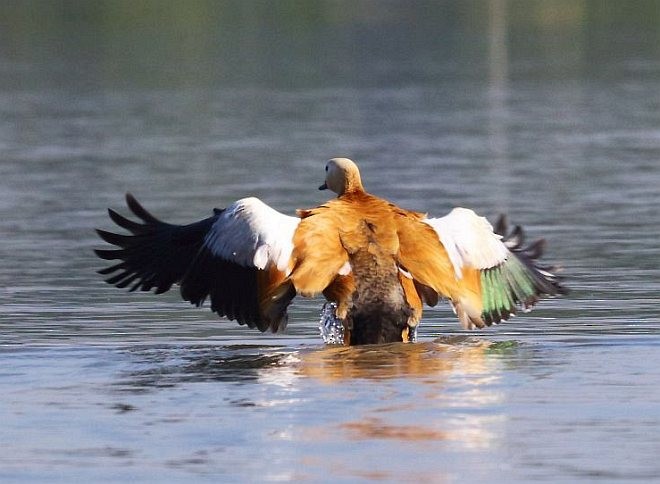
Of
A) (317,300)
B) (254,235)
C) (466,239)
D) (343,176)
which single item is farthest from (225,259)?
(317,300)

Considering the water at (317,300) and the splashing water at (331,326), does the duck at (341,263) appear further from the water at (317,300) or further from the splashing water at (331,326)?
the water at (317,300)

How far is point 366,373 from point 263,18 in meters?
45.7

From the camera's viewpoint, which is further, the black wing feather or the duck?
the black wing feather

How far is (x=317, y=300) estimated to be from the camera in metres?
12.7

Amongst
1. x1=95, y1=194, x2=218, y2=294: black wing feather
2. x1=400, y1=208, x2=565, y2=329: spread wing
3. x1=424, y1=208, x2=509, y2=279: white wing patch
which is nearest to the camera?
x1=400, y1=208, x2=565, y2=329: spread wing

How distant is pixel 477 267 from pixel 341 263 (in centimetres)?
105

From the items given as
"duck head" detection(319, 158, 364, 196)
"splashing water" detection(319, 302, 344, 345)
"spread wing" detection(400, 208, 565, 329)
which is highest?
"duck head" detection(319, 158, 364, 196)

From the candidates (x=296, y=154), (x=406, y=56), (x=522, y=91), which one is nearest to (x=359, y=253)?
(x=296, y=154)

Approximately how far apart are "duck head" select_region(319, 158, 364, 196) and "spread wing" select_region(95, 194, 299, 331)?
0.89 metres

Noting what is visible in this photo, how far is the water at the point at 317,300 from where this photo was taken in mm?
7562

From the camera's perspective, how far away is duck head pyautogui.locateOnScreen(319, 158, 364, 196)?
11281 mm

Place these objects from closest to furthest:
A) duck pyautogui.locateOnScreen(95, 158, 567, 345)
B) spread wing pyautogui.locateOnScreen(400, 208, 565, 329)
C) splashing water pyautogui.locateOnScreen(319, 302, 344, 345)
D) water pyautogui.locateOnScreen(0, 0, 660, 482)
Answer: water pyautogui.locateOnScreen(0, 0, 660, 482), duck pyautogui.locateOnScreen(95, 158, 567, 345), splashing water pyautogui.locateOnScreen(319, 302, 344, 345), spread wing pyautogui.locateOnScreen(400, 208, 565, 329)

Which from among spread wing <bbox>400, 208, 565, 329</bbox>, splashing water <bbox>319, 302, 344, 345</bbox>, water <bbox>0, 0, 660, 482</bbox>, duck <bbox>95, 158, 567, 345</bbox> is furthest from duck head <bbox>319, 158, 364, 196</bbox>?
splashing water <bbox>319, 302, 344, 345</bbox>

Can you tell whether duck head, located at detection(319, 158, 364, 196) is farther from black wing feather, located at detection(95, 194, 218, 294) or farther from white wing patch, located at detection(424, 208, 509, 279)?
black wing feather, located at detection(95, 194, 218, 294)
